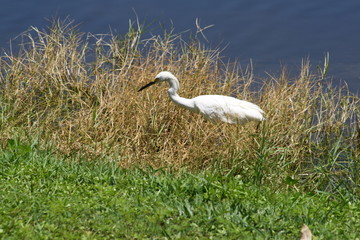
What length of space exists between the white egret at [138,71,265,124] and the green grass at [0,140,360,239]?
1.62 meters

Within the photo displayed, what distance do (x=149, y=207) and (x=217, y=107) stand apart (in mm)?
2647

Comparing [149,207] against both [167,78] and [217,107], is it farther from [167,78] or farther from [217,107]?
[167,78]

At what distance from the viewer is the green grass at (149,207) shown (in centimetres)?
396

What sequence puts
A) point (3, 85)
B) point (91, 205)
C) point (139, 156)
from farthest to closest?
point (3, 85) < point (139, 156) < point (91, 205)

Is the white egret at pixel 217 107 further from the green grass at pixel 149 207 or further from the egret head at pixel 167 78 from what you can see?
the green grass at pixel 149 207

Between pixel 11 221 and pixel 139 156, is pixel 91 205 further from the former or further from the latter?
pixel 139 156

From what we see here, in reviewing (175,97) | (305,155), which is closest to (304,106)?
(305,155)

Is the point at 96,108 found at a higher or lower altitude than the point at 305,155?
higher

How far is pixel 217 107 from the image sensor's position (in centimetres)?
679

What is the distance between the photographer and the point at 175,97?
7039mm

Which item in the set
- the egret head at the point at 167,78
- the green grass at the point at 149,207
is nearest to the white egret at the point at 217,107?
the egret head at the point at 167,78

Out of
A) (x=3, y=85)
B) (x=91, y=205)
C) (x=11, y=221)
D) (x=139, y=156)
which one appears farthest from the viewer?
(x=3, y=85)

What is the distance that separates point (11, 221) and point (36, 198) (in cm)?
43

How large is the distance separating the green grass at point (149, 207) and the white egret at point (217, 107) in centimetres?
162
